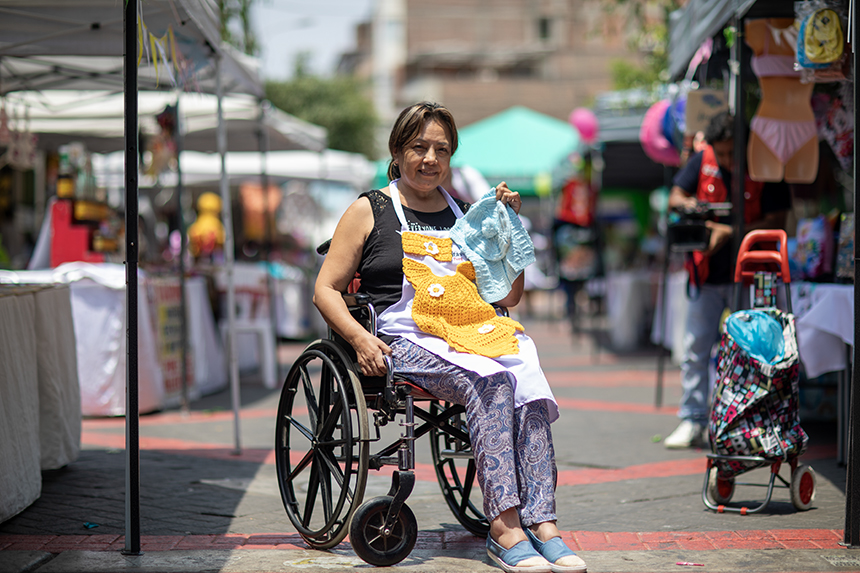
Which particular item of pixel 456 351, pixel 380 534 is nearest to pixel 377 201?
pixel 456 351

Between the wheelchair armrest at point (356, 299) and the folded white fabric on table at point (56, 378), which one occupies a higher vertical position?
the wheelchair armrest at point (356, 299)

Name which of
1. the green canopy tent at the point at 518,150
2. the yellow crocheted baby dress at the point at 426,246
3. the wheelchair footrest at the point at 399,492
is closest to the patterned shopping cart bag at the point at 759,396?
the yellow crocheted baby dress at the point at 426,246

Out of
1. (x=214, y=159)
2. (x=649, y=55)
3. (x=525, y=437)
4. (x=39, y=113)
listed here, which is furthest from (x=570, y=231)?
(x=525, y=437)

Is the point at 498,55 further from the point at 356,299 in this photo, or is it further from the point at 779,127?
the point at 356,299

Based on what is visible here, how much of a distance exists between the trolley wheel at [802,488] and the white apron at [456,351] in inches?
58.4

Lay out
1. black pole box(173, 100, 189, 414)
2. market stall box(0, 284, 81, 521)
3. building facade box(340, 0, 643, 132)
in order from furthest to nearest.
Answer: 1. building facade box(340, 0, 643, 132)
2. black pole box(173, 100, 189, 414)
3. market stall box(0, 284, 81, 521)

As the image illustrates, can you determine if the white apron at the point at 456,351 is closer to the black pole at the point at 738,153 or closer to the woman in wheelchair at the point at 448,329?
the woman in wheelchair at the point at 448,329

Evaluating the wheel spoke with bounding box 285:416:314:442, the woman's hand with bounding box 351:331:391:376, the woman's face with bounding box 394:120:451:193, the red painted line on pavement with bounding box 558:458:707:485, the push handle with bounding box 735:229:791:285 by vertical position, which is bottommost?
the red painted line on pavement with bounding box 558:458:707:485

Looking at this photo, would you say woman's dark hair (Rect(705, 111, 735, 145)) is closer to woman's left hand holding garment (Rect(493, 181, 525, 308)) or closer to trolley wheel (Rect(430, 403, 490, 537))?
woman's left hand holding garment (Rect(493, 181, 525, 308))

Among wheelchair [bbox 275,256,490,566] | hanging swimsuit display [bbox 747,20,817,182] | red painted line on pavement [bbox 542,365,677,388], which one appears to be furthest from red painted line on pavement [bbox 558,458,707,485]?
red painted line on pavement [bbox 542,365,677,388]

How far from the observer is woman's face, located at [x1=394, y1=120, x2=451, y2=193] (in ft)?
12.9

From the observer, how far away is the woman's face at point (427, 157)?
3918 mm

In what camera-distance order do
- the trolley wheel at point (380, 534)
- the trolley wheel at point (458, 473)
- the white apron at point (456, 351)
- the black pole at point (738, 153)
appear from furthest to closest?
the black pole at point (738, 153) → the trolley wheel at point (458, 473) → the white apron at point (456, 351) → the trolley wheel at point (380, 534)

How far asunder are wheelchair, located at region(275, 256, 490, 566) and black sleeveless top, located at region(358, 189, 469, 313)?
10 centimetres
